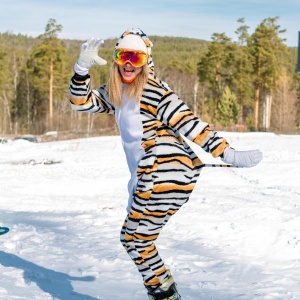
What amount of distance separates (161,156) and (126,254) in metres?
2.26

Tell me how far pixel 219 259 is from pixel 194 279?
75 cm

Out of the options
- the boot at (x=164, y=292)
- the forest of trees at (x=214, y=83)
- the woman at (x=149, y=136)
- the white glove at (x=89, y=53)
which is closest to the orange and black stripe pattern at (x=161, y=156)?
the woman at (x=149, y=136)

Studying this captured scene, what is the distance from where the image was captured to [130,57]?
3369 millimetres

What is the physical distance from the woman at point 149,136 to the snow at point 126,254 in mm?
1033

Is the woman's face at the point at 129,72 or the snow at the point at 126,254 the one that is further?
the snow at the point at 126,254

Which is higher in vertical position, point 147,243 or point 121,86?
point 121,86

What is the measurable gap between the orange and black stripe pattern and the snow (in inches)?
38.2

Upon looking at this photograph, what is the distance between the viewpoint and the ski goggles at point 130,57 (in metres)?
3.36

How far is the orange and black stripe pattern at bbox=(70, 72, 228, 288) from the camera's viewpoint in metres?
3.32

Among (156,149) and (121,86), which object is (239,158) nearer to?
(156,149)

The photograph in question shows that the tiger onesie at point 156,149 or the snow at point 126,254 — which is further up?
the tiger onesie at point 156,149

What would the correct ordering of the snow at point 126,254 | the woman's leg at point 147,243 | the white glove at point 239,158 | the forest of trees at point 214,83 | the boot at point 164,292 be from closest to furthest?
1. the white glove at point 239,158
2. the woman's leg at point 147,243
3. the boot at point 164,292
4. the snow at point 126,254
5. the forest of trees at point 214,83

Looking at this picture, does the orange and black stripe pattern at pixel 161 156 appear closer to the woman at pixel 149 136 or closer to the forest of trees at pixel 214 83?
the woman at pixel 149 136

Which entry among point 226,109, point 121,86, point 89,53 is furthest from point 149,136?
point 226,109
